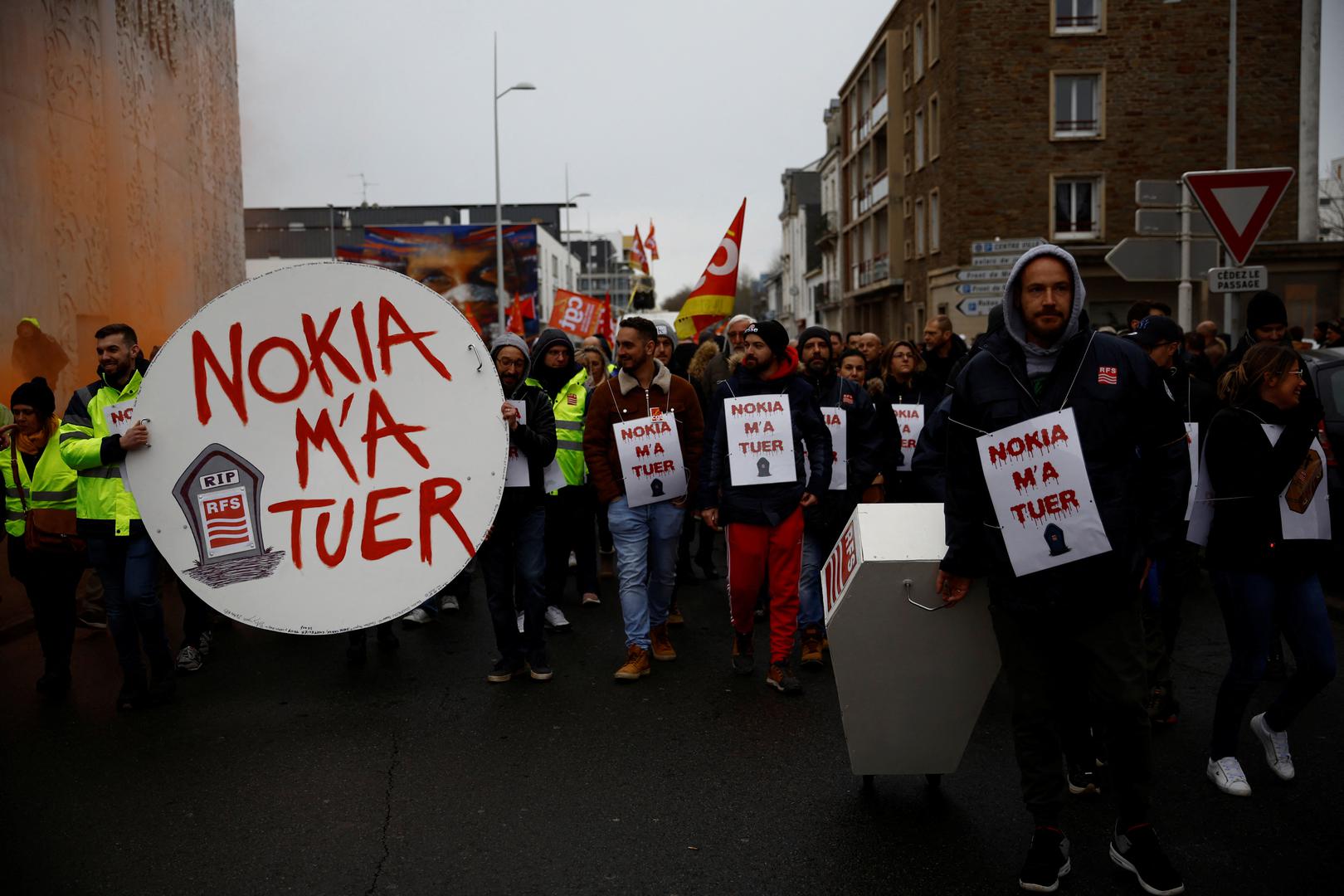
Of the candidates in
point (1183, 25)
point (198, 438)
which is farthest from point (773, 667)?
point (1183, 25)

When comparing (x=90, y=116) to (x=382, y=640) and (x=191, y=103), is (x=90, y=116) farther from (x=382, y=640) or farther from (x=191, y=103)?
(x=382, y=640)

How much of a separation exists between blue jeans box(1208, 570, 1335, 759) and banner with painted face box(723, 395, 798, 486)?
7.23 feet

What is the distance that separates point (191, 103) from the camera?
538 inches

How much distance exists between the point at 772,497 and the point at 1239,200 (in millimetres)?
5204

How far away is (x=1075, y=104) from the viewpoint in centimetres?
3134

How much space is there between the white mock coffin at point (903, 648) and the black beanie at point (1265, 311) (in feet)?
12.4

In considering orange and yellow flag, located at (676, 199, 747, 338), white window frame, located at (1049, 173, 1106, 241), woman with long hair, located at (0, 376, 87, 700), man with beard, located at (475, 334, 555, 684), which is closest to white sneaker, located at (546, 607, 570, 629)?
man with beard, located at (475, 334, 555, 684)

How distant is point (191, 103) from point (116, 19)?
2.96 m

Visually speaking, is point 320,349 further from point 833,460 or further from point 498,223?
point 498,223

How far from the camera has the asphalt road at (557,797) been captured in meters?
3.79

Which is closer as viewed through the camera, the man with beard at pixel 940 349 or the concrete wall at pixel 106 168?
the man with beard at pixel 940 349

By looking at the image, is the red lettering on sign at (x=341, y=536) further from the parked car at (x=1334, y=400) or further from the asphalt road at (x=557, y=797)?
the parked car at (x=1334, y=400)

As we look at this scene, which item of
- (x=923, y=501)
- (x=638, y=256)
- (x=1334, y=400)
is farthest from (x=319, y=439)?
(x=638, y=256)

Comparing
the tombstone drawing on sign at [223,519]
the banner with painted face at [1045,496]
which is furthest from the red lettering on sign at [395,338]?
the banner with painted face at [1045,496]
